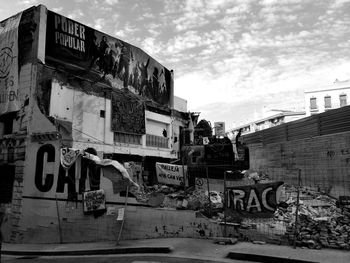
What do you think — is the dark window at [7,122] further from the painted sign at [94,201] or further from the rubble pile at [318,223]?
the rubble pile at [318,223]

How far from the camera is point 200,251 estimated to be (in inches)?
412

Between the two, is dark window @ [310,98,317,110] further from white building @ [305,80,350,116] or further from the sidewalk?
the sidewalk

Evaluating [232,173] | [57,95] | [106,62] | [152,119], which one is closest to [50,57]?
[57,95]

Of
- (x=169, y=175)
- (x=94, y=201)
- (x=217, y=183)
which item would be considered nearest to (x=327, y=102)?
(x=217, y=183)

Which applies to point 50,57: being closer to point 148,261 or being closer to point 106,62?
point 106,62

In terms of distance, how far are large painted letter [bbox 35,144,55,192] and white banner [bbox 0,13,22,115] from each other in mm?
2842

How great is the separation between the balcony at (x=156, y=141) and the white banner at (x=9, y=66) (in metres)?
9.70

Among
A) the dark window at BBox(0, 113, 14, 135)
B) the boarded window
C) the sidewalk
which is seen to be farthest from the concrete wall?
the dark window at BBox(0, 113, 14, 135)

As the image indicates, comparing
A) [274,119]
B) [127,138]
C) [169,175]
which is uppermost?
[274,119]

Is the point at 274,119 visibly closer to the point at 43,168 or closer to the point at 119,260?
the point at 43,168

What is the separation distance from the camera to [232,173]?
17.7m

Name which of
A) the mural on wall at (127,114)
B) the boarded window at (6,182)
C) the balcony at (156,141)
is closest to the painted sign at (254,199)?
the boarded window at (6,182)

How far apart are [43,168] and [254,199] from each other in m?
9.86

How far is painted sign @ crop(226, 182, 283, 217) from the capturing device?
11.0 meters
